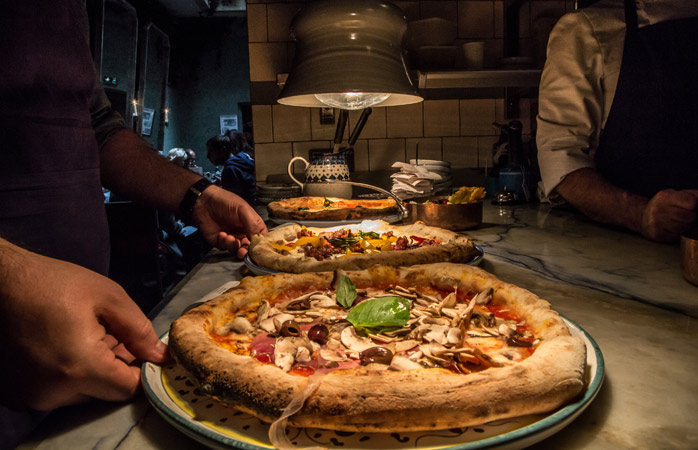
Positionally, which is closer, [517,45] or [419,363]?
[419,363]

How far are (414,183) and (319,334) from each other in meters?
1.98

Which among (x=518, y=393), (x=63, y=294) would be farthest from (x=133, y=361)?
(x=518, y=393)

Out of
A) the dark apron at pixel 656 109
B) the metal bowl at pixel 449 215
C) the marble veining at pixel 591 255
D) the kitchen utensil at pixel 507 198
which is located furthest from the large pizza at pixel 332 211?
the dark apron at pixel 656 109

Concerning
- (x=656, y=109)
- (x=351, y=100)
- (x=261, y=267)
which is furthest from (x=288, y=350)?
(x=656, y=109)

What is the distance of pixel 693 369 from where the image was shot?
82cm

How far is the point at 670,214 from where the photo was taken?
1.80 meters

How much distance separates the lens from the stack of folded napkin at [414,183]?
2794 mm

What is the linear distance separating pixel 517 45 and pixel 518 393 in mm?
3985

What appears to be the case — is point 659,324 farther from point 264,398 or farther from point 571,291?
point 264,398

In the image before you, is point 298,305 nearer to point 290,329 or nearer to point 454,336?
point 290,329

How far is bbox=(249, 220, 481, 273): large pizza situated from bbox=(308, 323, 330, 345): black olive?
0.46m

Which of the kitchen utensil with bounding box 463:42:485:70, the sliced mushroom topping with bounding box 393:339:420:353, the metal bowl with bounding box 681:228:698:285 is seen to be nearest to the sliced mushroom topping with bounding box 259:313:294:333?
the sliced mushroom topping with bounding box 393:339:420:353

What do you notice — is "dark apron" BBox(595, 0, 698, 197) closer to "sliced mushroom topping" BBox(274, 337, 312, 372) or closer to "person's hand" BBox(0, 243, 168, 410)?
"sliced mushroom topping" BBox(274, 337, 312, 372)

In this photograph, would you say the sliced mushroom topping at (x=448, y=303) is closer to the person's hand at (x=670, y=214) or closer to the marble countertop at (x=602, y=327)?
the marble countertop at (x=602, y=327)
